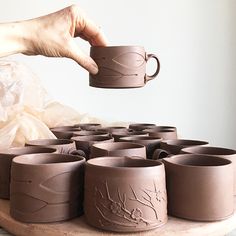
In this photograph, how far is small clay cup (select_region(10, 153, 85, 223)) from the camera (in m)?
0.62

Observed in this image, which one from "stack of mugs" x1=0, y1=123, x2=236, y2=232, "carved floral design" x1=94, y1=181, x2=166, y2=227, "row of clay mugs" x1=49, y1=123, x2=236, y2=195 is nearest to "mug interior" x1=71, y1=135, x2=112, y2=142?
"row of clay mugs" x1=49, y1=123, x2=236, y2=195

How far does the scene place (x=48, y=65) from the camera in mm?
1656

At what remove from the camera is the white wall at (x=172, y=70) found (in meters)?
1.71

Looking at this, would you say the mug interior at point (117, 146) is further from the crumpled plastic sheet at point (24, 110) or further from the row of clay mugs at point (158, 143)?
the crumpled plastic sheet at point (24, 110)

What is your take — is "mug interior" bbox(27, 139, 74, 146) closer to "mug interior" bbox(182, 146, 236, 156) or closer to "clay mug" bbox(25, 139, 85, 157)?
"clay mug" bbox(25, 139, 85, 157)

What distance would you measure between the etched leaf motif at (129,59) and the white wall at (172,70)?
2.49ft

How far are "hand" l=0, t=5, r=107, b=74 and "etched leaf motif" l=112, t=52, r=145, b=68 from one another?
0.07m

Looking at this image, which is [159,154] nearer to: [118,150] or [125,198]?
[118,150]

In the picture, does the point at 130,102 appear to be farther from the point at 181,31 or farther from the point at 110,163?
the point at 110,163

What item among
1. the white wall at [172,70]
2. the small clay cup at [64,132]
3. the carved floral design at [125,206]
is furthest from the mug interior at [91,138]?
the white wall at [172,70]

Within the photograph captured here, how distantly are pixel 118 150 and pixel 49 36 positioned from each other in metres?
0.31

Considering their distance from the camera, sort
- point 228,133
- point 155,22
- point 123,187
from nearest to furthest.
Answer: point 123,187
point 155,22
point 228,133

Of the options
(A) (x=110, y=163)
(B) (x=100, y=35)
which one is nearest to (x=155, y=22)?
(B) (x=100, y=35)

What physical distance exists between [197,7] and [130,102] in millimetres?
550
